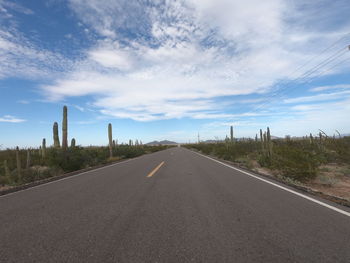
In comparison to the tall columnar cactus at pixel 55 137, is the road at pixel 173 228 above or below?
below

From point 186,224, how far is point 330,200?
3759 mm

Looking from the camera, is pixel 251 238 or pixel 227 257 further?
pixel 251 238

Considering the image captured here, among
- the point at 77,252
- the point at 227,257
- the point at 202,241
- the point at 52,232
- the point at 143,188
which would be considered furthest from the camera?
the point at 143,188

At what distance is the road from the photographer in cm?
268

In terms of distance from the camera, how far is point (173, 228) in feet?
11.4

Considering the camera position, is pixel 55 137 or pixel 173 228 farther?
pixel 55 137

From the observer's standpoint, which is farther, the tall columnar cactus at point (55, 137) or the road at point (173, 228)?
the tall columnar cactus at point (55, 137)

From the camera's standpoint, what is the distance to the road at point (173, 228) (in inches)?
105

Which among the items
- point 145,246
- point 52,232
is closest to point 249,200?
point 145,246

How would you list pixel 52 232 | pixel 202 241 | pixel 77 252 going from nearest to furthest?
pixel 77 252, pixel 202 241, pixel 52 232

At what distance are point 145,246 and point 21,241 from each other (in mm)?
1844

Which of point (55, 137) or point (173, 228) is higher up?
point (55, 137)

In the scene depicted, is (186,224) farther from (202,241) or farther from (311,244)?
(311,244)

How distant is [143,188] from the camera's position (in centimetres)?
657
